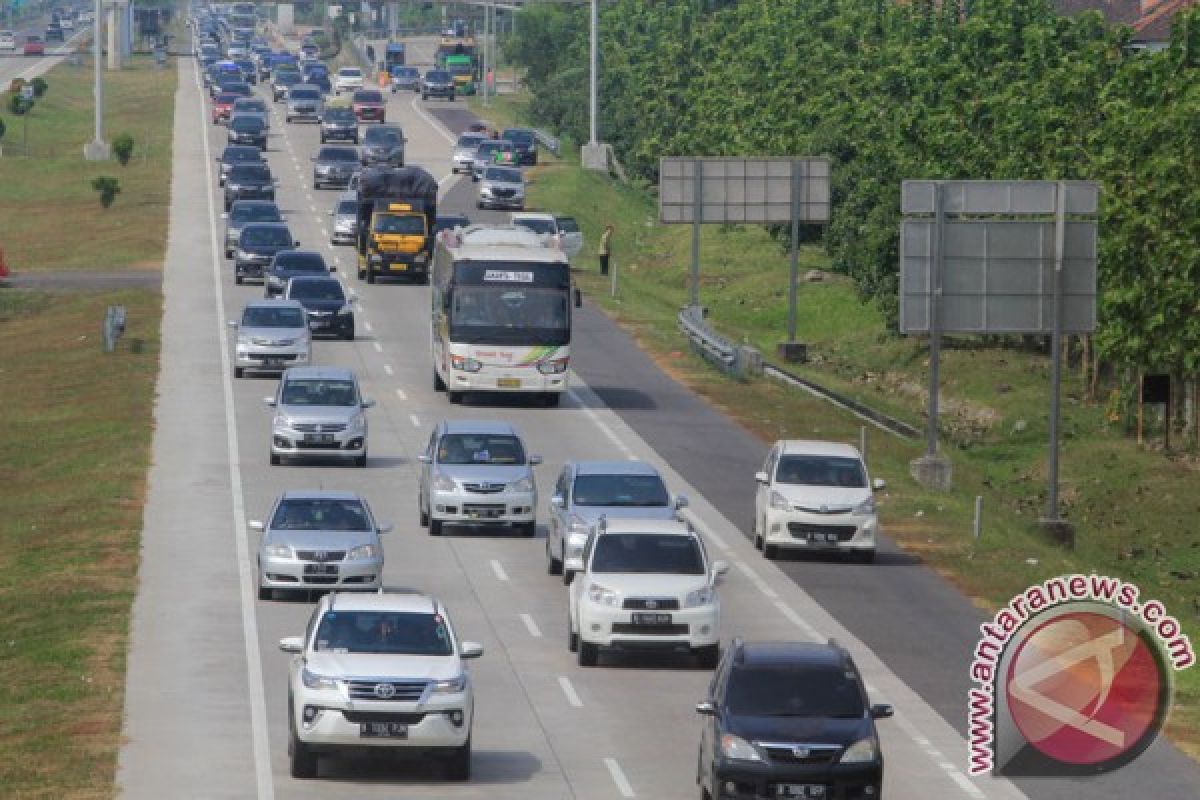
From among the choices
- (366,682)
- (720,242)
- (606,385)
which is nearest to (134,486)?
(606,385)

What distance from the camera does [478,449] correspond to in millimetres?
50656

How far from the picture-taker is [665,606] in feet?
126

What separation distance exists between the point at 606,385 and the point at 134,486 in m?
20.1

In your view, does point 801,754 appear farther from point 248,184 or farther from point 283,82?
point 283,82

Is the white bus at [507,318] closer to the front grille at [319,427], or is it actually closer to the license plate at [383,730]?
the front grille at [319,427]

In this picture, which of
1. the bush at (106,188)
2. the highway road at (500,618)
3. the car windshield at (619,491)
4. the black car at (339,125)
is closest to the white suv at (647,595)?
the highway road at (500,618)

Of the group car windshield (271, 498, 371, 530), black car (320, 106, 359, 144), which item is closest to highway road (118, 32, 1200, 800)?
car windshield (271, 498, 371, 530)

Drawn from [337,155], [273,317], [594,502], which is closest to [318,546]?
[594,502]

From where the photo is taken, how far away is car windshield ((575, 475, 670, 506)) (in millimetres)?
45906

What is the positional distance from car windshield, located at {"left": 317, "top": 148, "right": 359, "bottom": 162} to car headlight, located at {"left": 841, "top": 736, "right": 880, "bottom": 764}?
98.0 metres

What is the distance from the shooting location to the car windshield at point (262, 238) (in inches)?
3642

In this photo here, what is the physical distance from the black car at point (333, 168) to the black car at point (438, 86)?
193ft

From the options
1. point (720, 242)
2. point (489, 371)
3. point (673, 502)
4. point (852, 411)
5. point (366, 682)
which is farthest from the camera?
point (720, 242)

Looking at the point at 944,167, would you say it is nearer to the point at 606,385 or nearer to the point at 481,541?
the point at 606,385
